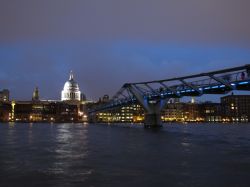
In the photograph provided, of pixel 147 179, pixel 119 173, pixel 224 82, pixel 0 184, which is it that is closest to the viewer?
pixel 0 184

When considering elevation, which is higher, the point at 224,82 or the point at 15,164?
the point at 224,82

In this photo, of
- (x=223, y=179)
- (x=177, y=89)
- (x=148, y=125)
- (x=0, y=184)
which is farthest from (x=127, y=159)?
(x=148, y=125)

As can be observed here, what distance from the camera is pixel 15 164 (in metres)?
30.3

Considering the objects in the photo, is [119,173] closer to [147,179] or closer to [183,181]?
[147,179]

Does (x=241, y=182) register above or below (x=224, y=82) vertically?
below

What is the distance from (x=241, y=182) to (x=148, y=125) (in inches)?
3809

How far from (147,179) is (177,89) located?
75.5 metres

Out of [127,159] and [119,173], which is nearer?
[119,173]

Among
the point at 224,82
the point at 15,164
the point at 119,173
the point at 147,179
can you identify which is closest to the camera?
the point at 147,179

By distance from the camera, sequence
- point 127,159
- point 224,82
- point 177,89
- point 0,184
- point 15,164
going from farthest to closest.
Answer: point 177,89 < point 224,82 < point 127,159 < point 15,164 < point 0,184

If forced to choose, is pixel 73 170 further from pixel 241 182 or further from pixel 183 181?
pixel 241 182

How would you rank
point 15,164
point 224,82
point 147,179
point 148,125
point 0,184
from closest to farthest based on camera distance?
point 0,184
point 147,179
point 15,164
point 224,82
point 148,125

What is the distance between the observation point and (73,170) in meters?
27.5

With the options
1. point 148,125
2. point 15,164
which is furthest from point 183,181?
point 148,125
